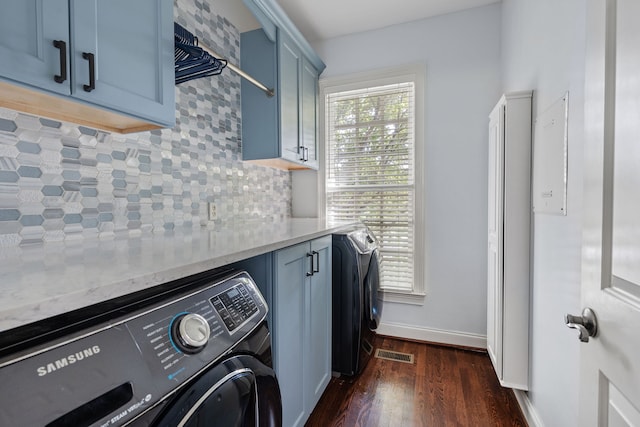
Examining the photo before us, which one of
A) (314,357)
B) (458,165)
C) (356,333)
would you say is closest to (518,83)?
(458,165)

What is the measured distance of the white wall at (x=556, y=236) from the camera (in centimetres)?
109

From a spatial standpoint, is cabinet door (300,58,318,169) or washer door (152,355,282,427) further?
cabinet door (300,58,318,169)

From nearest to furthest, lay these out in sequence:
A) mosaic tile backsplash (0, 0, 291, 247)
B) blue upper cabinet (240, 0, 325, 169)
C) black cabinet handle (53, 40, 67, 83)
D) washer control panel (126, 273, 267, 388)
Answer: washer control panel (126, 273, 267, 388) < black cabinet handle (53, 40, 67, 83) < mosaic tile backsplash (0, 0, 291, 247) < blue upper cabinet (240, 0, 325, 169)

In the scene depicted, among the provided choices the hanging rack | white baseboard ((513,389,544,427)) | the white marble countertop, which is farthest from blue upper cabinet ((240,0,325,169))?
white baseboard ((513,389,544,427))

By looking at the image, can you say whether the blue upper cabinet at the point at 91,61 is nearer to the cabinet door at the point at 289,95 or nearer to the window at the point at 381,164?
the cabinet door at the point at 289,95

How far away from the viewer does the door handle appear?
0.68 m

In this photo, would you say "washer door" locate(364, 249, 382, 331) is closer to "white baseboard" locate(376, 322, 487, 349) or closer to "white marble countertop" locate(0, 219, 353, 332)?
"white baseboard" locate(376, 322, 487, 349)

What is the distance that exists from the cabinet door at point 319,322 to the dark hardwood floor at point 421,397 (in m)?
0.20

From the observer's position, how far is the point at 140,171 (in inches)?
53.4

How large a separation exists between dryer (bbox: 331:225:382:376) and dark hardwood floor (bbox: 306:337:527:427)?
6.4 inches

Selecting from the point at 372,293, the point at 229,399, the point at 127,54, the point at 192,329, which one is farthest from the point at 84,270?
the point at 372,293

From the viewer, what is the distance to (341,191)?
2.73 meters

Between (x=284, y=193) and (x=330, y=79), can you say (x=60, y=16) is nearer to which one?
(x=284, y=193)

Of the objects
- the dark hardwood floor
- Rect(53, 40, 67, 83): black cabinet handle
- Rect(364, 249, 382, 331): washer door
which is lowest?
the dark hardwood floor
